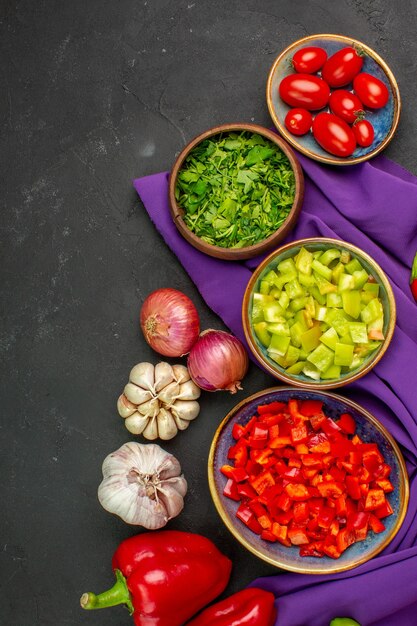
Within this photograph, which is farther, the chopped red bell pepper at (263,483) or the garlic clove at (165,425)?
the garlic clove at (165,425)

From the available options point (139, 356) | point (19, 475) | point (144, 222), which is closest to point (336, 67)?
point (144, 222)

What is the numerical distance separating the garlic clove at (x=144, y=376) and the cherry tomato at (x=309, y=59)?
4.11 ft

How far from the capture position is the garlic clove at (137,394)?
9.27ft

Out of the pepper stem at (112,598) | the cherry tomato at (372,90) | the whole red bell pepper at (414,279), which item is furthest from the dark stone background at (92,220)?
the whole red bell pepper at (414,279)

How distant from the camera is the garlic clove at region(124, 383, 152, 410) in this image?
9.27 feet

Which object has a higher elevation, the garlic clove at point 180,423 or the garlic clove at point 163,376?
the garlic clove at point 163,376

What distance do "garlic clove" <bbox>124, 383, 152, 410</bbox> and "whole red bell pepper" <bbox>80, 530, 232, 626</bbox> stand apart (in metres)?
0.49

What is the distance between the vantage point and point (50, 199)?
→ 306 centimetres

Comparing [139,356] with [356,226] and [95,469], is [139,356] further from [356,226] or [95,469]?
[356,226]

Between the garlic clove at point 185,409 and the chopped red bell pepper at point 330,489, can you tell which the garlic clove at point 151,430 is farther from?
the chopped red bell pepper at point 330,489

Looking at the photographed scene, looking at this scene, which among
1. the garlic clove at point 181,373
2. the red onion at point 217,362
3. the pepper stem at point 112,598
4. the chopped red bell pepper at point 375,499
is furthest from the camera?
the garlic clove at point 181,373

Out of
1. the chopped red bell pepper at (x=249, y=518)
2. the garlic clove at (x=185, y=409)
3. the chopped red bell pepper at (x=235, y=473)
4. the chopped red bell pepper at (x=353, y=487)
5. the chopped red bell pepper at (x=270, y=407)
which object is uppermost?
the chopped red bell pepper at (x=270, y=407)

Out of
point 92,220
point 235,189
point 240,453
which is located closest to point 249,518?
point 240,453

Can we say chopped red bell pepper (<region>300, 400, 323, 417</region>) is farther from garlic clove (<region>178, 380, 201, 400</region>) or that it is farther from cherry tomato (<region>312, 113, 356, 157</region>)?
cherry tomato (<region>312, 113, 356, 157</region>)
